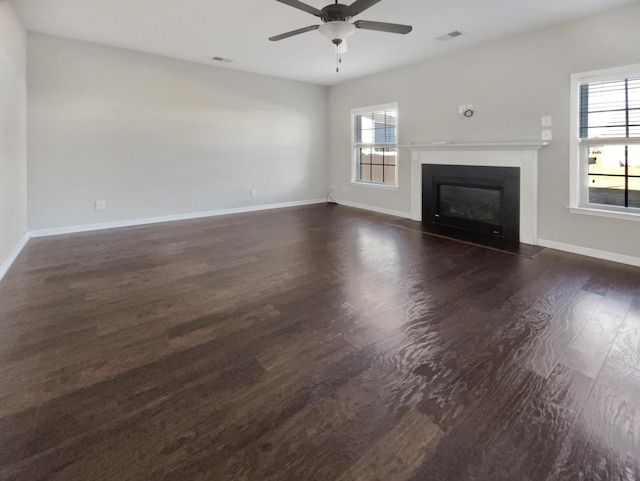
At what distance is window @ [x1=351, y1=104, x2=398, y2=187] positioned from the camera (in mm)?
6453

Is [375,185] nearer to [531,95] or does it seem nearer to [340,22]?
[531,95]

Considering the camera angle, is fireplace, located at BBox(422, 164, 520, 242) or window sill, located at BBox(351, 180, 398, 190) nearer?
fireplace, located at BBox(422, 164, 520, 242)

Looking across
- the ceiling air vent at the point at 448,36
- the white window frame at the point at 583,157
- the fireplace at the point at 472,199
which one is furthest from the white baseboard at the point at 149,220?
the white window frame at the point at 583,157

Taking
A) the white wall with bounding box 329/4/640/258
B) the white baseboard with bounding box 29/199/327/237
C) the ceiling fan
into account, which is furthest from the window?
the ceiling fan

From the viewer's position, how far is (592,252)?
399 centimetres

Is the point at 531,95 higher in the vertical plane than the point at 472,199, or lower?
higher

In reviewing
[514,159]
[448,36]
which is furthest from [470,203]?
[448,36]

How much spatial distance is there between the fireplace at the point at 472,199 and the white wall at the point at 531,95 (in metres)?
0.36

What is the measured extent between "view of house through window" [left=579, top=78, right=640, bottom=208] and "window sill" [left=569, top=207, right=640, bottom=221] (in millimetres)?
144

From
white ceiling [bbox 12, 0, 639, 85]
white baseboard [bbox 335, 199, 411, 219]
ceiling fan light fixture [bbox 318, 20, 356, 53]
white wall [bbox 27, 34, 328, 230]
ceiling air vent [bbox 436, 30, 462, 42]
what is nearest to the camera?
ceiling fan light fixture [bbox 318, 20, 356, 53]

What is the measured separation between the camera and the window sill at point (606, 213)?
144 inches

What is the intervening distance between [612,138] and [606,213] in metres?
0.79

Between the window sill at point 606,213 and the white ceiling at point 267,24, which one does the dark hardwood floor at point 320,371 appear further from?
the white ceiling at point 267,24

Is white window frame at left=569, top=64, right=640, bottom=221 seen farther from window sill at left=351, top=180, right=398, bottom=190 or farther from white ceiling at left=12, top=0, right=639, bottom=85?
window sill at left=351, top=180, right=398, bottom=190
